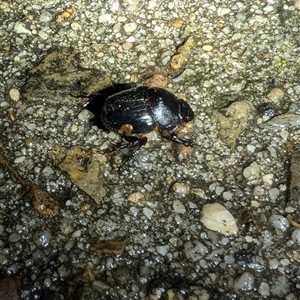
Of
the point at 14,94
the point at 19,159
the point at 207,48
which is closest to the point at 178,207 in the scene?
the point at 19,159

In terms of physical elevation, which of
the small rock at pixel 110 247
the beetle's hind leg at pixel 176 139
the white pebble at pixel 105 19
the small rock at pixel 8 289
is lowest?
the small rock at pixel 8 289

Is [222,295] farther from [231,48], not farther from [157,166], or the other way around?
[231,48]

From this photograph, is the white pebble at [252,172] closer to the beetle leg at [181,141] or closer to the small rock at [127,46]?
the beetle leg at [181,141]

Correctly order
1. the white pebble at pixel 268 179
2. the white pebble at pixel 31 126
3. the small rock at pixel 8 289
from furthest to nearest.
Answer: the white pebble at pixel 31 126
the white pebble at pixel 268 179
the small rock at pixel 8 289

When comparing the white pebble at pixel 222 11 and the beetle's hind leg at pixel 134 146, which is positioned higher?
the white pebble at pixel 222 11

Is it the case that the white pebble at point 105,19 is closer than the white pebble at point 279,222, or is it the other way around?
the white pebble at point 279,222

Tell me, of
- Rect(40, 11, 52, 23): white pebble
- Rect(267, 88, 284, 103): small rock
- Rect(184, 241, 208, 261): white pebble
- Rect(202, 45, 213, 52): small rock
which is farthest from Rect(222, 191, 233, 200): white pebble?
Rect(40, 11, 52, 23): white pebble

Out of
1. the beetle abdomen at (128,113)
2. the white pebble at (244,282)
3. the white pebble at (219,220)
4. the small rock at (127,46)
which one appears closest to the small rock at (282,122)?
the white pebble at (219,220)
